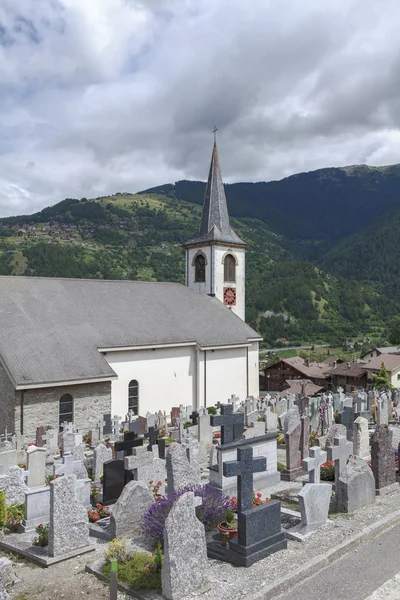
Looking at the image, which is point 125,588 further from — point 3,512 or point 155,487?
point 155,487

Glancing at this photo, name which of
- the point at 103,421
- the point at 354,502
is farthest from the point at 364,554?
the point at 103,421

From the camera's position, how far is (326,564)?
7531 mm

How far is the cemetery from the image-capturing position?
6852mm

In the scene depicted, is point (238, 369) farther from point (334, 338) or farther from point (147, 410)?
point (334, 338)

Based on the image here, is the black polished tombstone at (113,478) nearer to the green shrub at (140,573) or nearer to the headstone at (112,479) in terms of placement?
the headstone at (112,479)

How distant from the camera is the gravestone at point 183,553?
654cm

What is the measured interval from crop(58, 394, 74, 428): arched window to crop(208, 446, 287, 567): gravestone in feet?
37.7

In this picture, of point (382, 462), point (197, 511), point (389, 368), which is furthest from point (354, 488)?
point (389, 368)

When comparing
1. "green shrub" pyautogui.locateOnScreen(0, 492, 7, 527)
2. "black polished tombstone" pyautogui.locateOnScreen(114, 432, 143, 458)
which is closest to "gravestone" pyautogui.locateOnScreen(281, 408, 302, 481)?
"black polished tombstone" pyautogui.locateOnScreen(114, 432, 143, 458)

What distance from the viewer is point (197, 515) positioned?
852cm

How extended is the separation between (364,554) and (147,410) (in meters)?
15.0

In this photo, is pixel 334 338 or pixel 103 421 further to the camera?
pixel 334 338

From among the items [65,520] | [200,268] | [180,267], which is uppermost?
[180,267]

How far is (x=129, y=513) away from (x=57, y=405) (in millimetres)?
10252
